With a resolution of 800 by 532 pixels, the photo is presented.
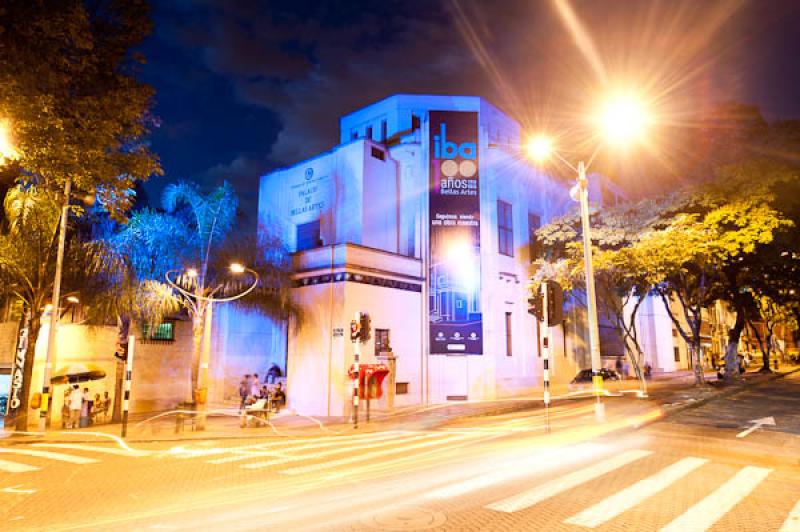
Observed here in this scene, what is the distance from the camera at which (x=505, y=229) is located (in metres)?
29.5

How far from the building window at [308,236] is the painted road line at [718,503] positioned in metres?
21.8

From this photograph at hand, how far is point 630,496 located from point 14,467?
11.5 meters

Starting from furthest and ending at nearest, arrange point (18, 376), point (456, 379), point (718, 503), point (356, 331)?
1. point (456, 379)
2. point (18, 376)
3. point (356, 331)
4. point (718, 503)

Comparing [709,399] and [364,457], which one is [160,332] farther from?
[709,399]

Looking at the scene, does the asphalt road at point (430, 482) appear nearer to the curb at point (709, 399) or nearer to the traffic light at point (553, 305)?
the curb at point (709, 399)

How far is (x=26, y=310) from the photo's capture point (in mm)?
19562

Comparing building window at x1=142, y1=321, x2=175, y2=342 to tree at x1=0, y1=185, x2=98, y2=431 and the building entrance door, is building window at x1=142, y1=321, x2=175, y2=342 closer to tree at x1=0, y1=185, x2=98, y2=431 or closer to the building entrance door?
tree at x1=0, y1=185, x2=98, y2=431

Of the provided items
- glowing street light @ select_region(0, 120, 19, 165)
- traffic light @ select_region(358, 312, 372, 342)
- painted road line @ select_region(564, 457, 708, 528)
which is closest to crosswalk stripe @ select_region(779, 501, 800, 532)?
painted road line @ select_region(564, 457, 708, 528)

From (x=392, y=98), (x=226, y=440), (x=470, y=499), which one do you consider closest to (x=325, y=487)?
(x=470, y=499)

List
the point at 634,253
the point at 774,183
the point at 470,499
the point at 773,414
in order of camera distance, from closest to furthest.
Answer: the point at 470,499 < the point at 773,414 < the point at 774,183 < the point at 634,253

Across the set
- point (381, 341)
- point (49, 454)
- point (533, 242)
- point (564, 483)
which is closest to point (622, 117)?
point (564, 483)

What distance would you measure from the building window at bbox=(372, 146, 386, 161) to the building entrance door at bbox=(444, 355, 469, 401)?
35.1 ft

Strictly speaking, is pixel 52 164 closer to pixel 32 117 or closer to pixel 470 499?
pixel 32 117

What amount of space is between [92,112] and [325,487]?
8.58 m
